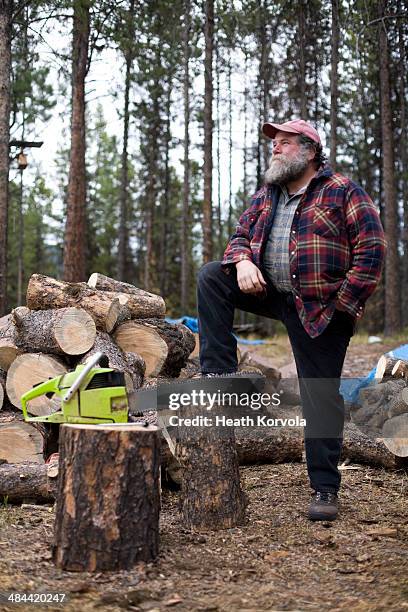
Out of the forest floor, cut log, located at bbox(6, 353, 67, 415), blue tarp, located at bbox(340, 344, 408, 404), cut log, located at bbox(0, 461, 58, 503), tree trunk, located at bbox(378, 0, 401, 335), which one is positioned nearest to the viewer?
the forest floor

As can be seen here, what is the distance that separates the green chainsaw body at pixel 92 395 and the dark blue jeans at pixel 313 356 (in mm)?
638

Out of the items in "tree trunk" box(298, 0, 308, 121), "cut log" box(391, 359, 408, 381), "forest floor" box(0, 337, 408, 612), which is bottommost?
"forest floor" box(0, 337, 408, 612)

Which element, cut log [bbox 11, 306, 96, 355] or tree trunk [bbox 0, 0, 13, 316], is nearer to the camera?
cut log [bbox 11, 306, 96, 355]

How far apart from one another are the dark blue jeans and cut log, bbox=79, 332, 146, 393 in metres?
2.17

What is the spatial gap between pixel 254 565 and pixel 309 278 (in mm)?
1566

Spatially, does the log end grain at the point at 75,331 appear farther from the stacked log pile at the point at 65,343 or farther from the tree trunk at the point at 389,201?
the tree trunk at the point at 389,201

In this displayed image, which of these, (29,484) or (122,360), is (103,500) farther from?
(122,360)

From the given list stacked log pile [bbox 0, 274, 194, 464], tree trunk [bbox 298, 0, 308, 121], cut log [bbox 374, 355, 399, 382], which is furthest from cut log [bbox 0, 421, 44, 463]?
tree trunk [bbox 298, 0, 308, 121]

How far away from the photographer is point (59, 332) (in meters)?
5.77

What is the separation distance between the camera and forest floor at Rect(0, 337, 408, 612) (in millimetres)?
2865

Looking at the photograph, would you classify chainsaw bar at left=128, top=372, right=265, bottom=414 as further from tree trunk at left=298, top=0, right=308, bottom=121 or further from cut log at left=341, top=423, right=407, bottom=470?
tree trunk at left=298, top=0, right=308, bottom=121

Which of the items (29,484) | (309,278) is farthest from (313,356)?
(29,484)

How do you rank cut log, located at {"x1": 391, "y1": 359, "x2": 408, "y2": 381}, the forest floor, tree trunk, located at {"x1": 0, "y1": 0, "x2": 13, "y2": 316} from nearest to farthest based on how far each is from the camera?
the forest floor, cut log, located at {"x1": 391, "y1": 359, "x2": 408, "y2": 381}, tree trunk, located at {"x1": 0, "y1": 0, "x2": 13, "y2": 316}

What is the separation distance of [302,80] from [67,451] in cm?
1809
